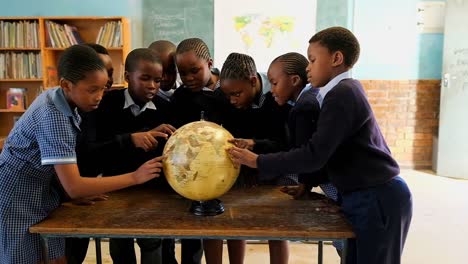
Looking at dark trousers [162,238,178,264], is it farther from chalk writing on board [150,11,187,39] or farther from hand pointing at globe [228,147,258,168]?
chalk writing on board [150,11,187,39]

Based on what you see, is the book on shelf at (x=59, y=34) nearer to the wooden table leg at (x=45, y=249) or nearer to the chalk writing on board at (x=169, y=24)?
the chalk writing on board at (x=169, y=24)

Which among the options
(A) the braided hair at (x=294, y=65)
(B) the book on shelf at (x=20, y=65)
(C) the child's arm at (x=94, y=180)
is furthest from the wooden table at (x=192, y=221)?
(B) the book on shelf at (x=20, y=65)

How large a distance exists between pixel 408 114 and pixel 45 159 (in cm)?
572

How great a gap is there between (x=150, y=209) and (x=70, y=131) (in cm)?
47

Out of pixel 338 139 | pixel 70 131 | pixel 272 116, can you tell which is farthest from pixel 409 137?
pixel 70 131

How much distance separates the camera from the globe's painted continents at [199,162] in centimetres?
174

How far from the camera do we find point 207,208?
6.07 feet

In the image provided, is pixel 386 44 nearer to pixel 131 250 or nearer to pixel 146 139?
pixel 131 250

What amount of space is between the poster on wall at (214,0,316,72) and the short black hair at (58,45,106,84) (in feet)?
14.9

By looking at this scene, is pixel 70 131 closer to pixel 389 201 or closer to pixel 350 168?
pixel 350 168

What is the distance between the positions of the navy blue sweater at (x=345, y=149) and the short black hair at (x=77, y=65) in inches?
30.6

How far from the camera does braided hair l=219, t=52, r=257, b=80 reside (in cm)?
227

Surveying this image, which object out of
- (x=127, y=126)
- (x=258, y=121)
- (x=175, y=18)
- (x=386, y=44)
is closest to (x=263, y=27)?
(x=175, y=18)

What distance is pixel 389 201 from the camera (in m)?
1.77
